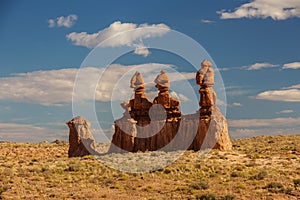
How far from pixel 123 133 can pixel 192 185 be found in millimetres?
24561

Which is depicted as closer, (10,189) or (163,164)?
(10,189)

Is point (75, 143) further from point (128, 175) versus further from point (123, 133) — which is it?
point (128, 175)

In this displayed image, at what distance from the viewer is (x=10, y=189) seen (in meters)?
27.4

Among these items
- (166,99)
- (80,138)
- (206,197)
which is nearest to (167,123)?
(166,99)

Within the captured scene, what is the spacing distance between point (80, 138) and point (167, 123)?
11.4 meters

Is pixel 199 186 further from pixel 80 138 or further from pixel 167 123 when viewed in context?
pixel 80 138

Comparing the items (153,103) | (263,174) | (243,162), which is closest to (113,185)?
(263,174)

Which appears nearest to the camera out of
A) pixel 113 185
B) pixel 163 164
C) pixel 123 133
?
pixel 113 185

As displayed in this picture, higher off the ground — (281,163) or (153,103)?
(153,103)

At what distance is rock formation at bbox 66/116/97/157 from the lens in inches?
1967

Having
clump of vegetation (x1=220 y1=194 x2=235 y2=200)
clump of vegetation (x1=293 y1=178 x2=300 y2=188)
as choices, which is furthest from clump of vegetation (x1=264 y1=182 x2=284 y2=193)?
clump of vegetation (x1=220 y1=194 x2=235 y2=200)

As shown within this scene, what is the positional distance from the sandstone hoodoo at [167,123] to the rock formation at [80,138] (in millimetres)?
2943

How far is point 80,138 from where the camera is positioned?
50375mm

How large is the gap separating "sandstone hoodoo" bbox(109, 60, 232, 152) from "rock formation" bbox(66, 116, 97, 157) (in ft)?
9.66
